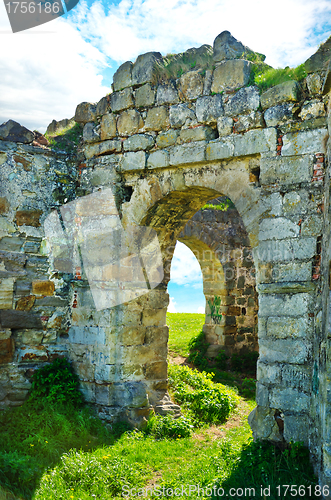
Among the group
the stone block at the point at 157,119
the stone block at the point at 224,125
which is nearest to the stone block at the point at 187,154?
the stone block at the point at 224,125

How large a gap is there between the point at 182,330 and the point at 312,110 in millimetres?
8085

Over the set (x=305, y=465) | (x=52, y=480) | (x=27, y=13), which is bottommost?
(x=52, y=480)

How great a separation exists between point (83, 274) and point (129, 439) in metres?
2.01

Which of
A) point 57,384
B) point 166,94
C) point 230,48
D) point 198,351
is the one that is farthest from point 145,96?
point 198,351

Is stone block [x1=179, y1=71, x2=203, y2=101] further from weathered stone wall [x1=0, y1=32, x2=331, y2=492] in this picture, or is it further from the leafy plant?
the leafy plant

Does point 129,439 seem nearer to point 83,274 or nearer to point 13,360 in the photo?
point 13,360

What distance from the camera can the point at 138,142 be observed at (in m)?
5.15

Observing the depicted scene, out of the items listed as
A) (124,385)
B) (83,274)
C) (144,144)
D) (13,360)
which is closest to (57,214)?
(83,274)

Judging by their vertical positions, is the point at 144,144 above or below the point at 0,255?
above

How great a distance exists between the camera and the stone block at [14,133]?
5.27 metres

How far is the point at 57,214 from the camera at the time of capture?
→ 562 cm

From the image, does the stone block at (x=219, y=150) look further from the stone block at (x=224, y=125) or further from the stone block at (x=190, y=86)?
the stone block at (x=190, y=86)

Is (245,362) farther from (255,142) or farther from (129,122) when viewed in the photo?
(255,142)

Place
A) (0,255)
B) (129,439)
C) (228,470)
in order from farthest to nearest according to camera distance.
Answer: (0,255), (129,439), (228,470)
